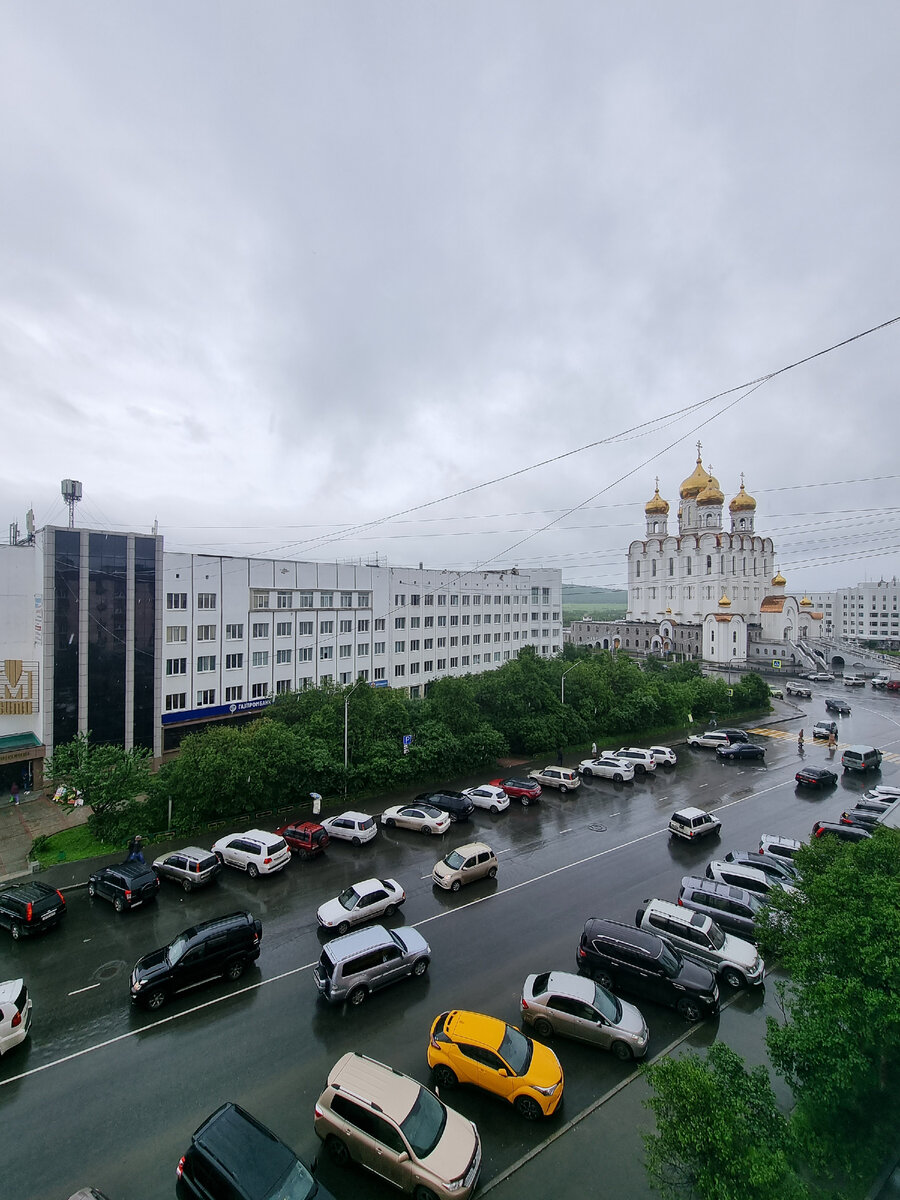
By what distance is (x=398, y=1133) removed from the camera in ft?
27.1

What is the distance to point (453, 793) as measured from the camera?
83.6 ft

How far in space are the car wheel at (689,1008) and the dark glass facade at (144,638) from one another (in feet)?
98.8

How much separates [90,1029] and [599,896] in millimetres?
13439

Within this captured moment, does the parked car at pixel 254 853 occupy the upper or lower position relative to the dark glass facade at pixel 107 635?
lower

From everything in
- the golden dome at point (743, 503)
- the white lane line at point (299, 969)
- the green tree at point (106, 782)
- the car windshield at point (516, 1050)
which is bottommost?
the white lane line at point (299, 969)

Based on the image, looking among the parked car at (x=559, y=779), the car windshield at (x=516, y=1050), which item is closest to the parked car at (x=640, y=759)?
the parked car at (x=559, y=779)

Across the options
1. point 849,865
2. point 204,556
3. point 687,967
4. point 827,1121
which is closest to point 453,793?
point 687,967

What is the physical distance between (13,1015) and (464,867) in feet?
37.5

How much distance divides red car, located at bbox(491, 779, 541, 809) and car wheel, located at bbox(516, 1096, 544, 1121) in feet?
56.0

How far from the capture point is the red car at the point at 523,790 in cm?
2666

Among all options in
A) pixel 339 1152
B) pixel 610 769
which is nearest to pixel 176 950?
pixel 339 1152

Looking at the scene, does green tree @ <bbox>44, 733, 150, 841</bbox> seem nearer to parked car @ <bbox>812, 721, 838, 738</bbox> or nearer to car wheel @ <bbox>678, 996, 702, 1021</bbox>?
car wheel @ <bbox>678, 996, 702, 1021</bbox>

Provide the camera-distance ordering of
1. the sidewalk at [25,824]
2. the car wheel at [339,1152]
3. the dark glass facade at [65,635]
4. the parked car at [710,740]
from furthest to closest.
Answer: the parked car at [710,740], the dark glass facade at [65,635], the sidewalk at [25,824], the car wheel at [339,1152]

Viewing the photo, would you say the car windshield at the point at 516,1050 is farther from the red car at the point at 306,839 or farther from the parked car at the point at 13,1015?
the red car at the point at 306,839
